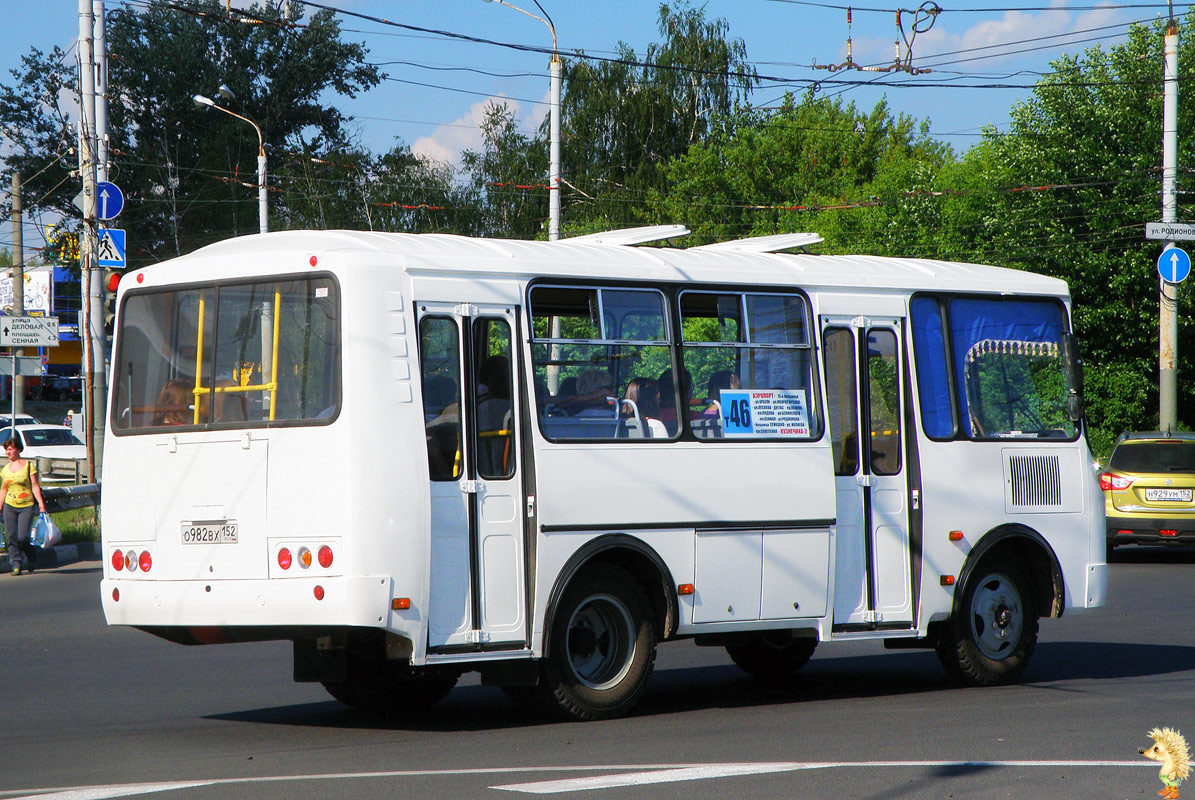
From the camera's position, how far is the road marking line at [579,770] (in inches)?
265

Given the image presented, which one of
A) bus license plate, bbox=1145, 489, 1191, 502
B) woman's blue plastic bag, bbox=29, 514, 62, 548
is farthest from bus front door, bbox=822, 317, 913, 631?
woman's blue plastic bag, bbox=29, 514, 62, 548

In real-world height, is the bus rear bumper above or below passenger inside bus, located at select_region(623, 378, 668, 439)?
below

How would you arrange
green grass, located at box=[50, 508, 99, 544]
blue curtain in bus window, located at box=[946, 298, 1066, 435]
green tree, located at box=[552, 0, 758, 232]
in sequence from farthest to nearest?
1. green tree, located at box=[552, 0, 758, 232]
2. green grass, located at box=[50, 508, 99, 544]
3. blue curtain in bus window, located at box=[946, 298, 1066, 435]

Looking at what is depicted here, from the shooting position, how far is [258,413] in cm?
857

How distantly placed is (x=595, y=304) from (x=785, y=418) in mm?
1542

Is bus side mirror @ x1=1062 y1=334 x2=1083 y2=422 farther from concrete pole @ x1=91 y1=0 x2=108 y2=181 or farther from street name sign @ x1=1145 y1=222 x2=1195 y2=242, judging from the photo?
concrete pole @ x1=91 y1=0 x2=108 y2=181

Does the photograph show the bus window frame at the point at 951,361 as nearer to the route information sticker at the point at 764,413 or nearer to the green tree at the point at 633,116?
the route information sticker at the point at 764,413

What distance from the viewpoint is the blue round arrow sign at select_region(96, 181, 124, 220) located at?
24.2 m

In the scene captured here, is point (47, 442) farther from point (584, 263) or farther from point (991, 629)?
point (584, 263)

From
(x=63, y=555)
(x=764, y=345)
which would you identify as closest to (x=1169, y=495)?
(x=764, y=345)

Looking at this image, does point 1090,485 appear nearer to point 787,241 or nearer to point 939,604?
point 939,604

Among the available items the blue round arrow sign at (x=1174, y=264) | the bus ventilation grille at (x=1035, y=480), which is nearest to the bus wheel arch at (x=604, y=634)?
the bus ventilation grille at (x=1035, y=480)

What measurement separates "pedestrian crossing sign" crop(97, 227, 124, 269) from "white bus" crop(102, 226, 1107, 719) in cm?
1485

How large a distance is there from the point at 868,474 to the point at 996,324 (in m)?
1.81
